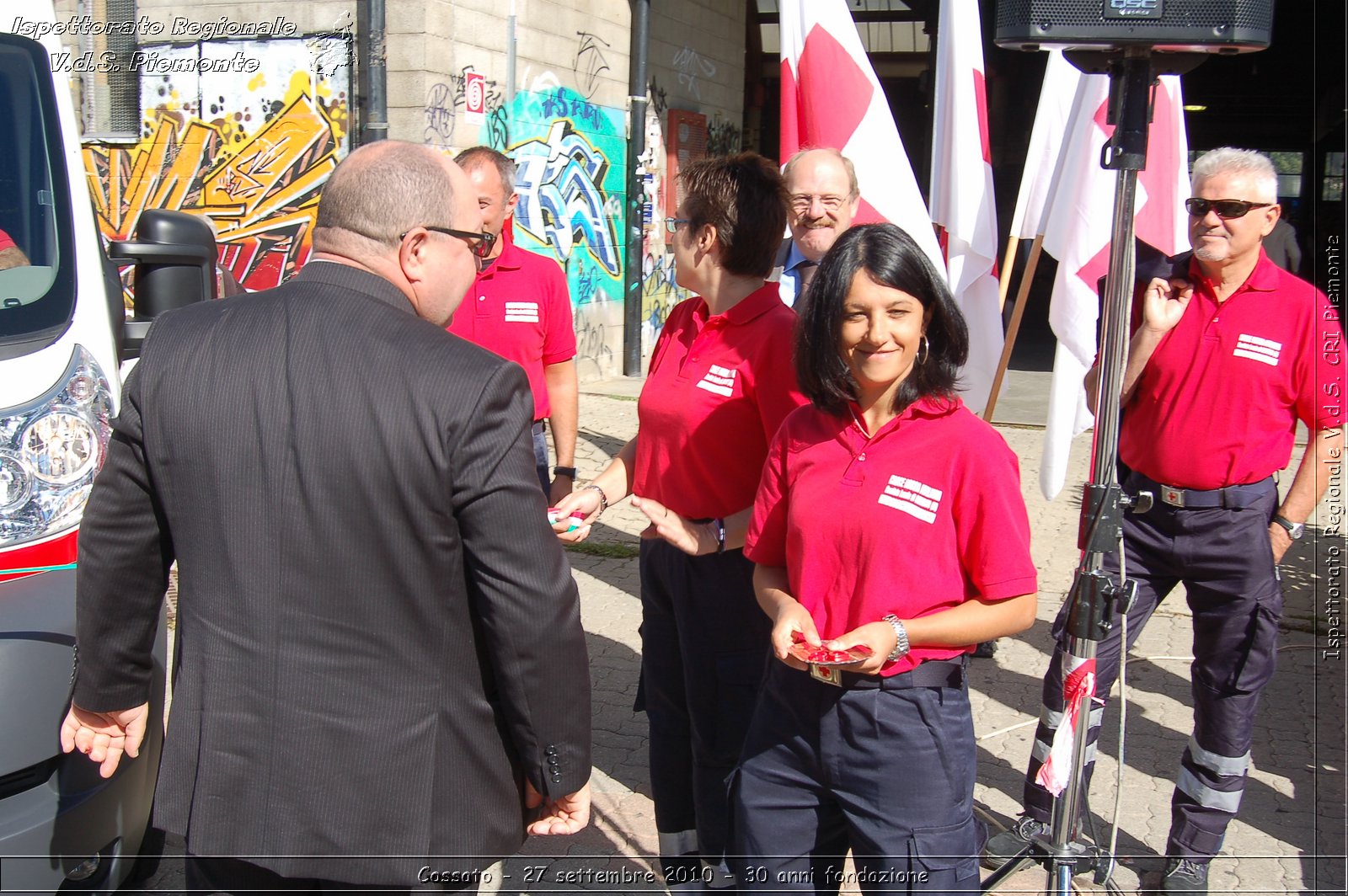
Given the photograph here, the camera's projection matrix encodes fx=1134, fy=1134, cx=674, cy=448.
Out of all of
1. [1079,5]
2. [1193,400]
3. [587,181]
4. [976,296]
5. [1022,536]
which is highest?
[587,181]

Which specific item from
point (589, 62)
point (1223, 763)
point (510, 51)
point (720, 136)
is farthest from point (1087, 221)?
point (720, 136)

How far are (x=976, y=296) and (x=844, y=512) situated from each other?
288cm

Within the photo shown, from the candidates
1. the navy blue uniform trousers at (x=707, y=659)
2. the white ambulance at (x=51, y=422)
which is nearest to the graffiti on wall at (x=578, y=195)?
the white ambulance at (x=51, y=422)

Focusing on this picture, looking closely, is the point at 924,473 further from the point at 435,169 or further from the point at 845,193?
the point at 845,193

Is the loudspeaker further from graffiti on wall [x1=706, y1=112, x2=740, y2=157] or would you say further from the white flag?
graffiti on wall [x1=706, y1=112, x2=740, y2=157]

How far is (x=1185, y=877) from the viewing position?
3438 mm

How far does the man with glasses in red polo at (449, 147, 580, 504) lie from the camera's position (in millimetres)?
4262

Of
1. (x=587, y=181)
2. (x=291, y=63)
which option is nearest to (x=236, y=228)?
(x=291, y=63)

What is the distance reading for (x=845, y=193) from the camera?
12.1 ft

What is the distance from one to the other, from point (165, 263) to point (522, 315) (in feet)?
4.16

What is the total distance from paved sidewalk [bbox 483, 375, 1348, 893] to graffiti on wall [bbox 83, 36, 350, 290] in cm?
514

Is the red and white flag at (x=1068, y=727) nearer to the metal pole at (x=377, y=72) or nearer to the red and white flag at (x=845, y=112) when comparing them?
the red and white flag at (x=845, y=112)

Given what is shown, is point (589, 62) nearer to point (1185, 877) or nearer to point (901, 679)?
point (1185, 877)

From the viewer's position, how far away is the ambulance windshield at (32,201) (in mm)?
3291
